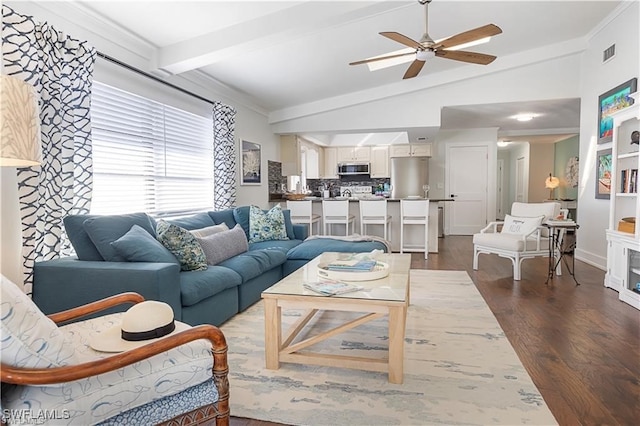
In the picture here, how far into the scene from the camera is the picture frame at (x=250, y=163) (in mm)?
5846

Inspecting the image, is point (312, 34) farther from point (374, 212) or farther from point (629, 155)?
point (629, 155)

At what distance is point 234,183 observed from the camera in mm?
5254

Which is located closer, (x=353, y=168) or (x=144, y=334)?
(x=144, y=334)

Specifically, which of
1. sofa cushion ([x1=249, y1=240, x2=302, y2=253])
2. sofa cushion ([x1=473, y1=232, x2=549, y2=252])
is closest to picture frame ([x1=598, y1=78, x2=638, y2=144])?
sofa cushion ([x1=473, y1=232, x2=549, y2=252])

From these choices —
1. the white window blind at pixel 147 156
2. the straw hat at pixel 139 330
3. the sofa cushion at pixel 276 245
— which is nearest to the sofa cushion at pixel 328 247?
the sofa cushion at pixel 276 245

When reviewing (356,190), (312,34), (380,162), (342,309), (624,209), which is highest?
(312,34)

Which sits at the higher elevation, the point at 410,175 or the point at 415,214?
the point at 410,175

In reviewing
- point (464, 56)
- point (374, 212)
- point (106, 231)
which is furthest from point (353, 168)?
point (106, 231)

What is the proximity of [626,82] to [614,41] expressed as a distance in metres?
0.67

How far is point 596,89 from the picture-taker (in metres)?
5.24

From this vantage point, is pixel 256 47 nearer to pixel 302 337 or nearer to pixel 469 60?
pixel 469 60

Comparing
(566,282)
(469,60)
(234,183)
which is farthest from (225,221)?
(566,282)

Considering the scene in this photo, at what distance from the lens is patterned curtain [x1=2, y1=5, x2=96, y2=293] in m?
2.40

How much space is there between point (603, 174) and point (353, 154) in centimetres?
542
